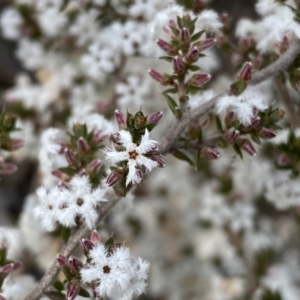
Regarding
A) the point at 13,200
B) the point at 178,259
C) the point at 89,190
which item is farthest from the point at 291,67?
the point at 13,200

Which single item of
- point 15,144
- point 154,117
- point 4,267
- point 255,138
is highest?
point 154,117

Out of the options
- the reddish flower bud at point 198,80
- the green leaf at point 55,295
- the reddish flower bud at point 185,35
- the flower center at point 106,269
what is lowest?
the green leaf at point 55,295

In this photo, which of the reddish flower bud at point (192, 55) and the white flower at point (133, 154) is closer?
the white flower at point (133, 154)

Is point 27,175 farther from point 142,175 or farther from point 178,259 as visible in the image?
point 142,175

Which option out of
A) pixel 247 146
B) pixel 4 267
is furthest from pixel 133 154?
pixel 4 267

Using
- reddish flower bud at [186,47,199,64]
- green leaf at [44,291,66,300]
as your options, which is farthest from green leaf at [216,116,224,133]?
green leaf at [44,291,66,300]

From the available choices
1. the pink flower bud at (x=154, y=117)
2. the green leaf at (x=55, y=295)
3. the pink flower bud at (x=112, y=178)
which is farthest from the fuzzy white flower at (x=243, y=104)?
the green leaf at (x=55, y=295)

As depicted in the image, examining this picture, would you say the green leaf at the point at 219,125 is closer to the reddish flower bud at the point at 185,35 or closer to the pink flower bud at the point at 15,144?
the reddish flower bud at the point at 185,35

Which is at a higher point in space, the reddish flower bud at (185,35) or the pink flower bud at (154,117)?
the reddish flower bud at (185,35)

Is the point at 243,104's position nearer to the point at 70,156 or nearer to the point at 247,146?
the point at 247,146
